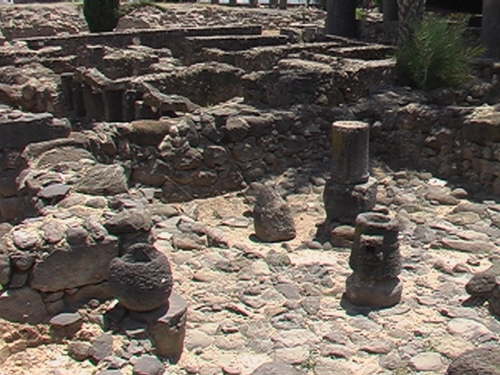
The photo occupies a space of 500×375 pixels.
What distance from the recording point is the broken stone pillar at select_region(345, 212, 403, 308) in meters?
6.97

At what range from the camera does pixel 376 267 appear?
6988 mm

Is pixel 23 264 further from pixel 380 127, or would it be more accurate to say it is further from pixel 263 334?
pixel 380 127

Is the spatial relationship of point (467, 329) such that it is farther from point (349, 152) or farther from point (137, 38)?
point (137, 38)

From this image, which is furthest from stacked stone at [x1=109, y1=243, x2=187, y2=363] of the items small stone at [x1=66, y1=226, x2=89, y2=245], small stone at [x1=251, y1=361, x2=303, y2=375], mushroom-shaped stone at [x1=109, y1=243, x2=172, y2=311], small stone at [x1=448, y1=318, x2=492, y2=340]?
small stone at [x1=448, y1=318, x2=492, y2=340]

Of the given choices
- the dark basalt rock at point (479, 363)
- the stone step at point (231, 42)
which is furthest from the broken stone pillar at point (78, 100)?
the dark basalt rock at point (479, 363)

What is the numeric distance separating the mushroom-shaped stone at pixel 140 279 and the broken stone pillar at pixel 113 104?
6.93 m

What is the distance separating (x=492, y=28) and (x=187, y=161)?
358 inches

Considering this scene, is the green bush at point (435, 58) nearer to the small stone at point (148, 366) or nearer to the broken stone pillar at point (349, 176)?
the broken stone pillar at point (349, 176)

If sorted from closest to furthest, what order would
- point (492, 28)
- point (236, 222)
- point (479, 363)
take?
1. point (479, 363)
2. point (236, 222)
3. point (492, 28)

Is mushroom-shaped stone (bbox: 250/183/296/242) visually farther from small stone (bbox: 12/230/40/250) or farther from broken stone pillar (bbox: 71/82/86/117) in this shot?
broken stone pillar (bbox: 71/82/86/117)

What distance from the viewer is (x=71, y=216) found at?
6293 mm

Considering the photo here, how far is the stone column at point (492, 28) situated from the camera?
15.1m

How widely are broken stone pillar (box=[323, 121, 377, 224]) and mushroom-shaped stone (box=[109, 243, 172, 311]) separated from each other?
354 cm

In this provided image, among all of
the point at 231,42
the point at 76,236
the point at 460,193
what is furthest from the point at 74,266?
the point at 231,42
